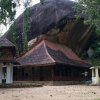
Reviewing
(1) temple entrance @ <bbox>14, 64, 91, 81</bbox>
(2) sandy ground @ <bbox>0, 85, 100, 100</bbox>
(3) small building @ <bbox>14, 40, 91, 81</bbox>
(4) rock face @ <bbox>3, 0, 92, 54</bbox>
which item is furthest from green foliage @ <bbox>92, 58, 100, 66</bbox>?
(2) sandy ground @ <bbox>0, 85, 100, 100</bbox>

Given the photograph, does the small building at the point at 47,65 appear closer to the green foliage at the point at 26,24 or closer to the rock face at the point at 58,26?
the rock face at the point at 58,26

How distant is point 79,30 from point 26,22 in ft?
30.6

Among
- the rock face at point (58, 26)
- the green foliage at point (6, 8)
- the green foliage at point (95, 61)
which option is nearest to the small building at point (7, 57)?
the green foliage at point (6, 8)

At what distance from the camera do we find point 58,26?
52.7m

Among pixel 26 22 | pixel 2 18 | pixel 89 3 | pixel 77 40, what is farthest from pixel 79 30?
pixel 89 3

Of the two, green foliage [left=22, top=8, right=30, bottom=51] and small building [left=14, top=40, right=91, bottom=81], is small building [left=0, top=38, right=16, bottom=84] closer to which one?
small building [left=14, top=40, right=91, bottom=81]

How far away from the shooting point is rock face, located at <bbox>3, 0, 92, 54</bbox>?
5231 cm

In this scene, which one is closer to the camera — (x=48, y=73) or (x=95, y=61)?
(x=48, y=73)

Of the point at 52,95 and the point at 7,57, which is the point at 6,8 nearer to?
the point at 7,57

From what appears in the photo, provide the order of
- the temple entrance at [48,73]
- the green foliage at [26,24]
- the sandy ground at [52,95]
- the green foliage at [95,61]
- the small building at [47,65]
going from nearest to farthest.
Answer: the sandy ground at [52,95] < the small building at [47,65] < the temple entrance at [48,73] < the green foliage at [95,61] < the green foliage at [26,24]

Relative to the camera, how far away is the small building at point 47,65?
40.1 meters

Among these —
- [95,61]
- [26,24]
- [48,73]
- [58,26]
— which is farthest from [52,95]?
[26,24]

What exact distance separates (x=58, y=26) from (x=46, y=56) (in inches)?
502

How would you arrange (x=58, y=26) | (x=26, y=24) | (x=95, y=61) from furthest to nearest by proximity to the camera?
(x=26, y=24)
(x=95, y=61)
(x=58, y=26)
